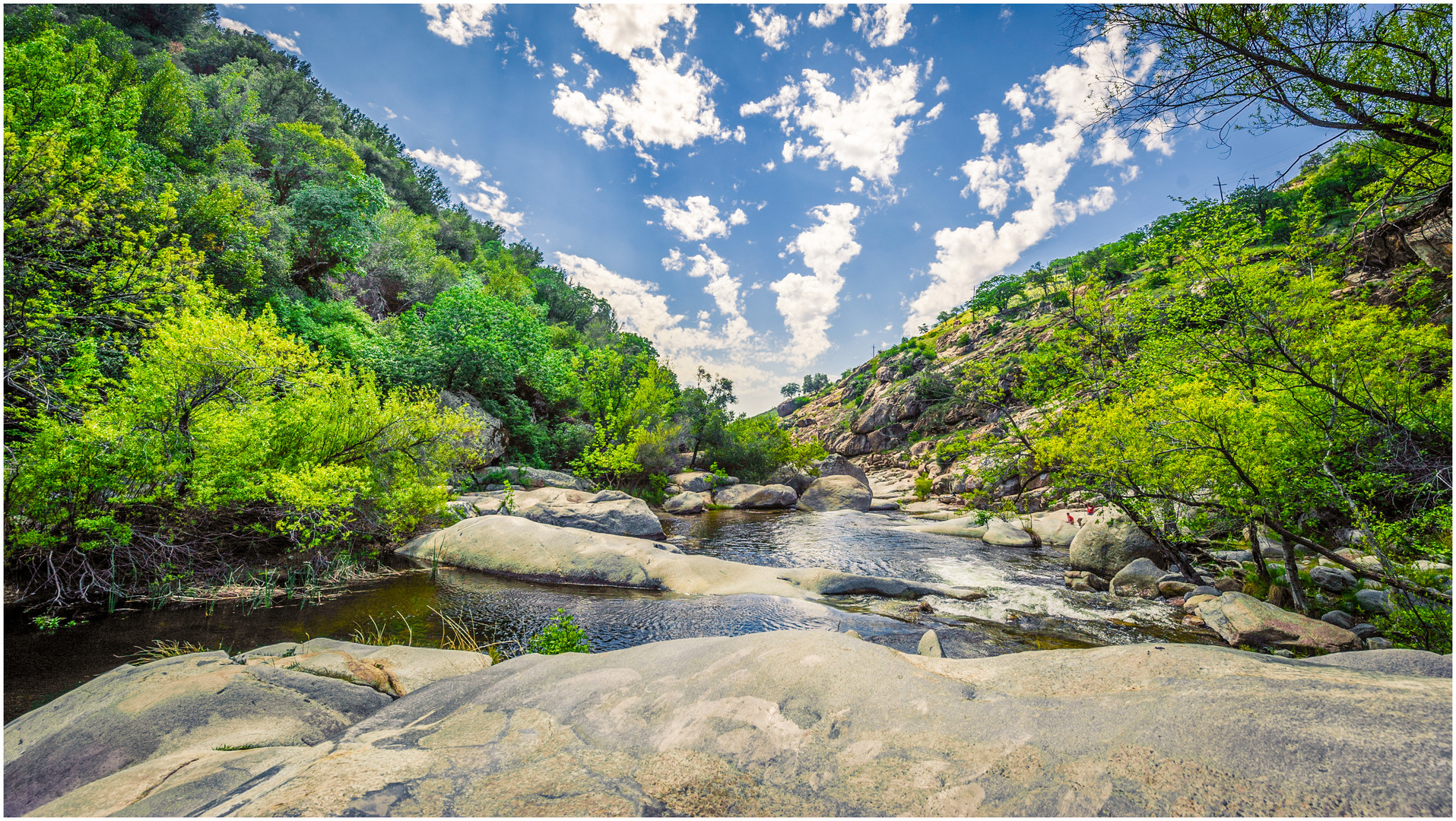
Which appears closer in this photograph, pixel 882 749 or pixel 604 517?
pixel 882 749

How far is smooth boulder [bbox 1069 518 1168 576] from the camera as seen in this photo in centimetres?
1177

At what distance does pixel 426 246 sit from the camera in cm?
3559

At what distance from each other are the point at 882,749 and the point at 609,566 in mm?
9430

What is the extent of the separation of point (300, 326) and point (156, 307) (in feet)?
36.1

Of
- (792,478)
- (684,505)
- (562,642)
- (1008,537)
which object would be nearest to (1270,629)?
(1008,537)

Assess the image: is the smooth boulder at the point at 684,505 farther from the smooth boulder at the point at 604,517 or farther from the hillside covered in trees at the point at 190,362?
the smooth boulder at the point at 604,517

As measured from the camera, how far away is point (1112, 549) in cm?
1209

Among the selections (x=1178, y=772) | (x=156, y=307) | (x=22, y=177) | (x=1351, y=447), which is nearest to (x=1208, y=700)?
(x=1178, y=772)

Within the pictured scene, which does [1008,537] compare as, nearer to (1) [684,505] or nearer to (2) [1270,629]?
(2) [1270,629]

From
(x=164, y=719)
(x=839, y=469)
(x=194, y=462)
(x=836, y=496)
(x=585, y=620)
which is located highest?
(x=839, y=469)

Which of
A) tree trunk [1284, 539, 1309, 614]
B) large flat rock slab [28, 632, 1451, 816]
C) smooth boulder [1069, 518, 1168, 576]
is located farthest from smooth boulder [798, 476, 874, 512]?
large flat rock slab [28, 632, 1451, 816]

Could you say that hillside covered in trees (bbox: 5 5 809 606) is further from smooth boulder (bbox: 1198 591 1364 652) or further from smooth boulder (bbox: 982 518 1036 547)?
smooth boulder (bbox: 982 518 1036 547)

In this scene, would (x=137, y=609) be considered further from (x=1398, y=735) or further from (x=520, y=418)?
(x=520, y=418)

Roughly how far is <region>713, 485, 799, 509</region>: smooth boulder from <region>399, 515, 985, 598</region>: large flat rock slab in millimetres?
15210
